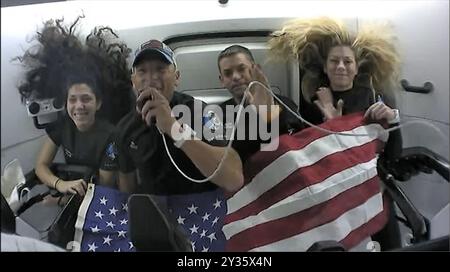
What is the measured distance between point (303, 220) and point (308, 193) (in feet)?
0.19

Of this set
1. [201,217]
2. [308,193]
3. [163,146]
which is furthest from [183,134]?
[308,193]

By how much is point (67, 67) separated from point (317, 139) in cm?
53

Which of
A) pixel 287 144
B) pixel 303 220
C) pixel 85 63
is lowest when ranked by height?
pixel 303 220

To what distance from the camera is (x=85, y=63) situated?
1242mm

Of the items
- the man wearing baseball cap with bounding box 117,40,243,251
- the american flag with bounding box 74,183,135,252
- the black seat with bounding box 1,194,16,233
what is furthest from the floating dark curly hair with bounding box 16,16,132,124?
the black seat with bounding box 1,194,16,233

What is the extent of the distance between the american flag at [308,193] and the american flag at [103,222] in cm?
21

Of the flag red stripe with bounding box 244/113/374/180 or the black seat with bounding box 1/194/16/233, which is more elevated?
the flag red stripe with bounding box 244/113/374/180

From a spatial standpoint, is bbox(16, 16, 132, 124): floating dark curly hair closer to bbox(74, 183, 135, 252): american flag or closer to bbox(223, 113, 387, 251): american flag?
bbox(74, 183, 135, 252): american flag

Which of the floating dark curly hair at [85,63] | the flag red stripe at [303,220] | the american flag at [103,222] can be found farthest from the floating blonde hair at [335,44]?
the american flag at [103,222]

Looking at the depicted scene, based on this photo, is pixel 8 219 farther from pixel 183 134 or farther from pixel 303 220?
pixel 303 220

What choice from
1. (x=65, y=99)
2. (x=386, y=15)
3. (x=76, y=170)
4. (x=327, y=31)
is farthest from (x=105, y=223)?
(x=386, y=15)

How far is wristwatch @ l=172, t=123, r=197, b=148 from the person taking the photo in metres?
1.24
